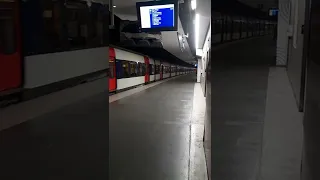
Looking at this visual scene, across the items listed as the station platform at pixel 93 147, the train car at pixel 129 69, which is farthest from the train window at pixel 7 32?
the train car at pixel 129 69

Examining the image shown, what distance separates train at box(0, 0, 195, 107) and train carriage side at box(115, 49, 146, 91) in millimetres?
7709

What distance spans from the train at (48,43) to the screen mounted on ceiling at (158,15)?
574 centimetres

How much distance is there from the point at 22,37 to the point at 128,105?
5445 mm

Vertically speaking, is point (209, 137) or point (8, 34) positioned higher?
point (8, 34)

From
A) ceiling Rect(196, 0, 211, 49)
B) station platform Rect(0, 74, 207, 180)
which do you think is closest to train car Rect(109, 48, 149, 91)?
ceiling Rect(196, 0, 211, 49)

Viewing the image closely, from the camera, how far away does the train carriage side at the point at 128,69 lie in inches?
465

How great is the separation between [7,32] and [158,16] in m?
7.25

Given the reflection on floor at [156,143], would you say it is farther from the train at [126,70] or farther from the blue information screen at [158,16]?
the train at [126,70]

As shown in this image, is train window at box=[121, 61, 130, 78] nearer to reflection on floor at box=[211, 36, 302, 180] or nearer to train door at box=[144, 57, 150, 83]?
train door at box=[144, 57, 150, 83]

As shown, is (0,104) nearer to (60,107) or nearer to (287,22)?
(60,107)

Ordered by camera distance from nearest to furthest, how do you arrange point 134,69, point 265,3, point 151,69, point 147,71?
point 265,3
point 134,69
point 147,71
point 151,69

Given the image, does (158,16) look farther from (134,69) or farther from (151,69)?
(151,69)

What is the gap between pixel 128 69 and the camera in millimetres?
12906

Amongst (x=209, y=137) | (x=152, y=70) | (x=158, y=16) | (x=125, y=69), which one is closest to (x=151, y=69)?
(x=152, y=70)
